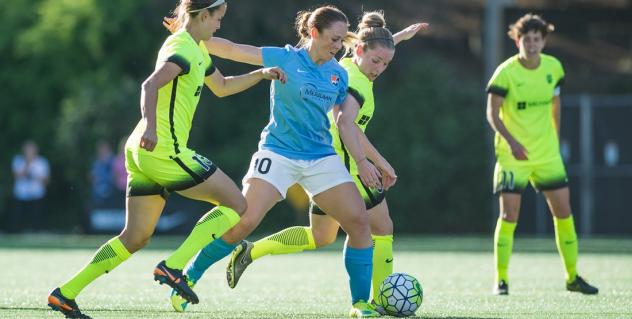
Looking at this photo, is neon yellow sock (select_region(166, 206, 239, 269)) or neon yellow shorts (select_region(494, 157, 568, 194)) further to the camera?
neon yellow shorts (select_region(494, 157, 568, 194))

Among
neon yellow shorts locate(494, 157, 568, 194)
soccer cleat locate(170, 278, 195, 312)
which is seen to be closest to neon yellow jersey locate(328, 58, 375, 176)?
soccer cleat locate(170, 278, 195, 312)

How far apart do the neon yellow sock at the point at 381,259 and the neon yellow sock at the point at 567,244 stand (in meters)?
2.38

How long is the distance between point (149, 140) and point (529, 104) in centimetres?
439

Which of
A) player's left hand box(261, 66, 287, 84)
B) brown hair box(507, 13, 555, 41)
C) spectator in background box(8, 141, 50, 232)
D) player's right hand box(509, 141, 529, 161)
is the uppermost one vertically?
brown hair box(507, 13, 555, 41)

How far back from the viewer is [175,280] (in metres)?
7.57

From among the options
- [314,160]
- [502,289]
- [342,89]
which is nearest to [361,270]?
[314,160]

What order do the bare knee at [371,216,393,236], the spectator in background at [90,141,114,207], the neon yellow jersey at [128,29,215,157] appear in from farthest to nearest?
the spectator in background at [90,141,114,207] → the bare knee at [371,216,393,236] → the neon yellow jersey at [128,29,215,157]

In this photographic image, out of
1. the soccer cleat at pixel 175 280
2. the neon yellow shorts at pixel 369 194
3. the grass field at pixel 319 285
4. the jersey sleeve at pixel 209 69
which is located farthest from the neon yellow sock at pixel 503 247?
the soccer cleat at pixel 175 280

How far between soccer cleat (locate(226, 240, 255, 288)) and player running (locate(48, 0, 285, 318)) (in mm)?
1055

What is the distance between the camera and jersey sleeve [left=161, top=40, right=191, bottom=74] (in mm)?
7625

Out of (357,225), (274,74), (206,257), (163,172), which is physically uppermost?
(274,74)

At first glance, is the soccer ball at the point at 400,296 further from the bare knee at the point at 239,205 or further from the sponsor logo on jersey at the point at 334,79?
the sponsor logo on jersey at the point at 334,79

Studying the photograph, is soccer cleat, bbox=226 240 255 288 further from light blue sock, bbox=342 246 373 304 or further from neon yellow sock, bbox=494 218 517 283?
neon yellow sock, bbox=494 218 517 283

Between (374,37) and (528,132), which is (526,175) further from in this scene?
(374,37)
